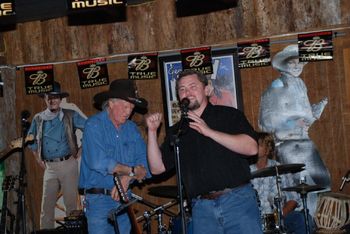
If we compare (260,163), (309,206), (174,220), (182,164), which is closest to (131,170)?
(182,164)

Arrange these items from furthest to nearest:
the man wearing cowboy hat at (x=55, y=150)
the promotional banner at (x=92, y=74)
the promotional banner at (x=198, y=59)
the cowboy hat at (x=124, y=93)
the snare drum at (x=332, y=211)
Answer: the man wearing cowboy hat at (x=55, y=150)
the promotional banner at (x=92, y=74)
the promotional banner at (x=198, y=59)
the snare drum at (x=332, y=211)
the cowboy hat at (x=124, y=93)

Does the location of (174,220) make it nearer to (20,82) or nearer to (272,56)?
(272,56)

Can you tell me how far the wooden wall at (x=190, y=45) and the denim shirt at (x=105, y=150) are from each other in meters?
3.03

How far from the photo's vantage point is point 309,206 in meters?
9.06

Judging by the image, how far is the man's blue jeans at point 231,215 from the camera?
5.09m

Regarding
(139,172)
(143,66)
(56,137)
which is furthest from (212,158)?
(56,137)

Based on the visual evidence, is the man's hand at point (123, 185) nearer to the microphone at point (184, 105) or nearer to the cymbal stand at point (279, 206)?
the microphone at point (184, 105)

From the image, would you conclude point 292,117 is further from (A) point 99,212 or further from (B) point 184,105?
(B) point 184,105

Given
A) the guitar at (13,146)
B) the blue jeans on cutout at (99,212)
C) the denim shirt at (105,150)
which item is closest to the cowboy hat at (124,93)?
the denim shirt at (105,150)

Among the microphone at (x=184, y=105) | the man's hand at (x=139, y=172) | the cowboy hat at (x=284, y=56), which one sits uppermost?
the cowboy hat at (x=284, y=56)

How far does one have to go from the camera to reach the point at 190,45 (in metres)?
9.59

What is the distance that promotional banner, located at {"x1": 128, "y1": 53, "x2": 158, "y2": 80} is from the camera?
9.69m

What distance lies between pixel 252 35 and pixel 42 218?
4.47 m

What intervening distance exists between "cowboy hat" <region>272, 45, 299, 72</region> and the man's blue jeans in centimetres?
416
